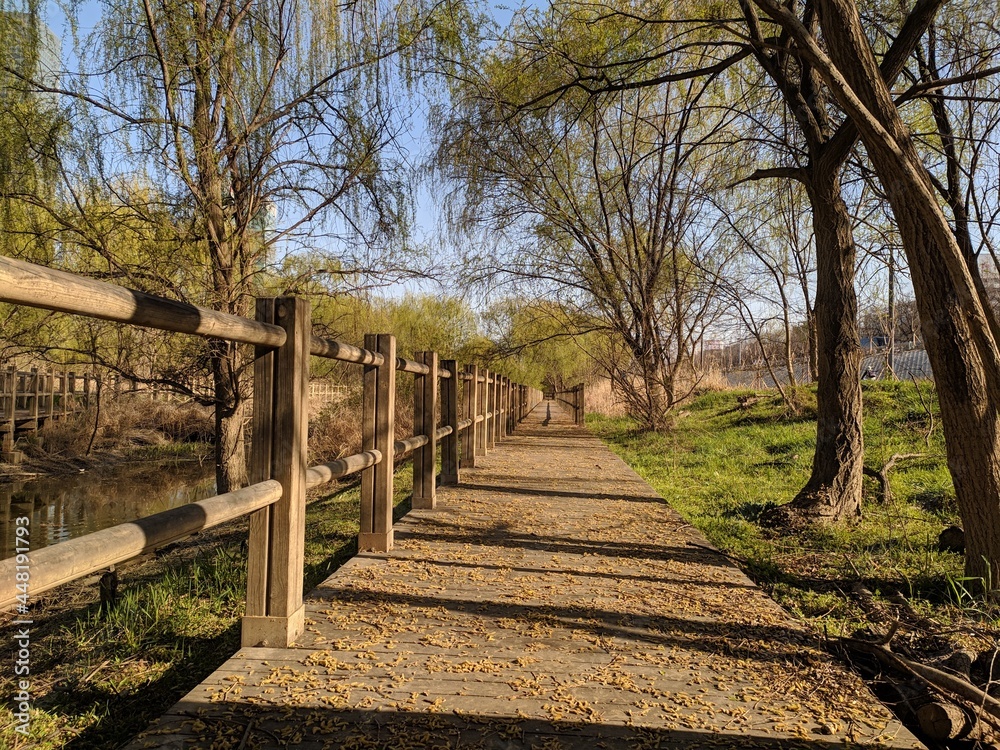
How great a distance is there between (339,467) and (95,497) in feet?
31.9

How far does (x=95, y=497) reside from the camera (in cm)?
1077

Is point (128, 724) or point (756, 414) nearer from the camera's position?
point (128, 724)

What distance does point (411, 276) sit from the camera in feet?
24.0

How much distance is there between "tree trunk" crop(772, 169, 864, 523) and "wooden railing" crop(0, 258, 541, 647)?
322 cm

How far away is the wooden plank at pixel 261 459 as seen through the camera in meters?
2.46

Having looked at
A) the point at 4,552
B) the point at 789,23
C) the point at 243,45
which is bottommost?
the point at 4,552

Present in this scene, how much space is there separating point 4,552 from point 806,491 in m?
7.80

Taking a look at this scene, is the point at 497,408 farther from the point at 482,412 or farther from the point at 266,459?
the point at 266,459

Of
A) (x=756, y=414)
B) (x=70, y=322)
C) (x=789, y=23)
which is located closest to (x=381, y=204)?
(x=70, y=322)

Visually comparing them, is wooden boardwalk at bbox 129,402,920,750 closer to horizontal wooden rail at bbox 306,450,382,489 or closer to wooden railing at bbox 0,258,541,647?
wooden railing at bbox 0,258,541,647

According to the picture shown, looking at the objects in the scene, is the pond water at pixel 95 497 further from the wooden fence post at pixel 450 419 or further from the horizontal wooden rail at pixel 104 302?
the horizontal wooden rail at pixel 104 302

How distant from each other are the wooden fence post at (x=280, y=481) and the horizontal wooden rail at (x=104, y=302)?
0.27m

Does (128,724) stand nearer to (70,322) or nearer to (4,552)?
(4,552)

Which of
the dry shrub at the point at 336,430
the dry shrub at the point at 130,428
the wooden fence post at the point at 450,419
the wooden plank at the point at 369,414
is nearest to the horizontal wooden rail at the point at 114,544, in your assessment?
the wooden plank at the point at 369,414
